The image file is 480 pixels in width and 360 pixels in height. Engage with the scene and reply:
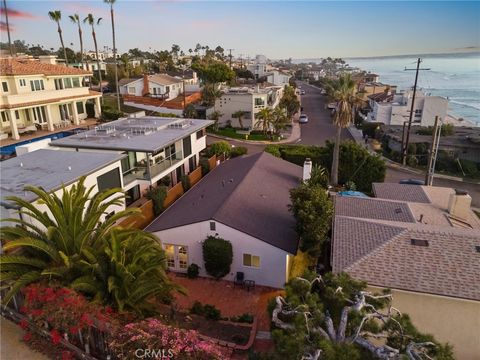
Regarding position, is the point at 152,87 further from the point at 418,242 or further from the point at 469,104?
the point at 469,104

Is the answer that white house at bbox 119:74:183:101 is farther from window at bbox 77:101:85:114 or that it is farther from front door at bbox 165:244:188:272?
front door at bbox 165:244:188:272

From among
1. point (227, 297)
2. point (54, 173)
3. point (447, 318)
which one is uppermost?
point (54, 173)

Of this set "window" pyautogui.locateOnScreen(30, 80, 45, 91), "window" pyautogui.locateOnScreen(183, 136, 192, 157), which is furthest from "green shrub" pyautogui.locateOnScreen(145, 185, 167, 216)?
"window" pyautogui.locateOnScreen(30, 80, 45, 91)

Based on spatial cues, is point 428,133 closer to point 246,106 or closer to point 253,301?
point 246,106

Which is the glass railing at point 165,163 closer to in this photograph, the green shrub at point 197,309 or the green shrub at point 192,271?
the green shrub at point 192,271

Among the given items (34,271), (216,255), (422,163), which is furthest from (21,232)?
(422,163)

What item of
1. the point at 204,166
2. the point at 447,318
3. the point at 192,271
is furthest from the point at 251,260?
Answer: the point at 204,166
